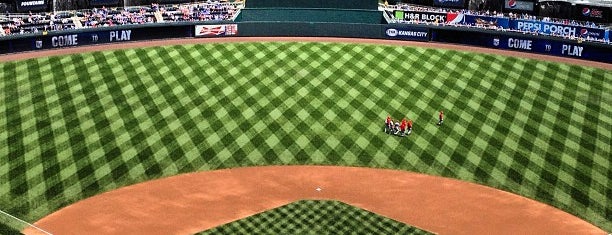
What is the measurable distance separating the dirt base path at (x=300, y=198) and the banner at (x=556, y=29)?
25143 mm

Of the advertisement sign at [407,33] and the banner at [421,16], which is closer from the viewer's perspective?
the advertisement sign at [407,33]

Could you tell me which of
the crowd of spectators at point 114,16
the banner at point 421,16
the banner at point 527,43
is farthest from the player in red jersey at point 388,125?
the crowd of spectators at point 114,16

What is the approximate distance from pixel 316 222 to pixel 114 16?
3509 centimetres

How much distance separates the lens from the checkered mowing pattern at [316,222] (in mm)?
34219

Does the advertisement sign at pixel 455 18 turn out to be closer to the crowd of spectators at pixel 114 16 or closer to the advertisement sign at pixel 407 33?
the advertisement sign at pixel 407 33

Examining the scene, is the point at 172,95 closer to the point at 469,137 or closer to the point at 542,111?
the point at 469,137

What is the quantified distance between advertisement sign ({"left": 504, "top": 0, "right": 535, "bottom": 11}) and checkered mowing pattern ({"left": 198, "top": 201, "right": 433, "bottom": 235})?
116ft

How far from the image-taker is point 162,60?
5603 cm

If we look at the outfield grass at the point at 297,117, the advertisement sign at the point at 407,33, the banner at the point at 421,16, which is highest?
the banner at the point at 421,16

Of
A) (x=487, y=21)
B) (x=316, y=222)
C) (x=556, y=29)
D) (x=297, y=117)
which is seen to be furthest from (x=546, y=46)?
(x=316, y=222)

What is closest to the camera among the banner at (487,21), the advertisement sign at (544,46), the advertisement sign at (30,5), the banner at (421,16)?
the advertisement sign at (544,46)

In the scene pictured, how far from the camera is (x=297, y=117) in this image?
157 ft

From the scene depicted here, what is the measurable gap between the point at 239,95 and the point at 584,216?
2658 cm

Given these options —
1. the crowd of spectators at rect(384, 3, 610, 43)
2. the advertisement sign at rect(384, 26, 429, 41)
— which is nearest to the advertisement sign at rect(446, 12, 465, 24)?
the crowd of spectators at rect(384, 3, 610, 43)
